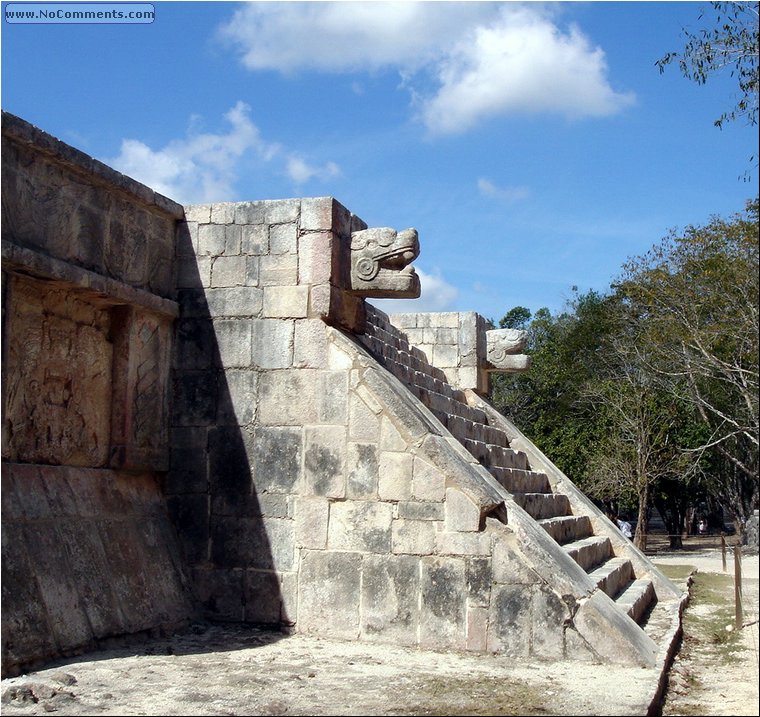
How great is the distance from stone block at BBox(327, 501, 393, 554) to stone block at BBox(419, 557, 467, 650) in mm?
392

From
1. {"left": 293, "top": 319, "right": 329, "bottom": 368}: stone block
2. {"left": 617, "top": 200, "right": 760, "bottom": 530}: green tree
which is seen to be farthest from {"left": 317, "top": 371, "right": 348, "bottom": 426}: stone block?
{"left": 617, "top": 200, "right": 760, "bottom": 530}: green tree

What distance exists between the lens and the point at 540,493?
Answer: 9.71 meters

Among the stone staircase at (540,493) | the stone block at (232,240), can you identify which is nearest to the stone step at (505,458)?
the stone staircase at (540,493)

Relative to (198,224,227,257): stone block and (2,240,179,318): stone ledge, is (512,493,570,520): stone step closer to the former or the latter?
(198,224,227,257): stone block

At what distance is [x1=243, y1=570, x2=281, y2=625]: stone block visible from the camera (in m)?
7.21

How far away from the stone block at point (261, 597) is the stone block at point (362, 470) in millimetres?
898

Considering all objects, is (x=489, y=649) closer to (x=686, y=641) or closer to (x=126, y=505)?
(x=686, y=641)

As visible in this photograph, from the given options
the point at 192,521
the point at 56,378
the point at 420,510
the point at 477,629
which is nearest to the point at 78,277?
the point at 56,378

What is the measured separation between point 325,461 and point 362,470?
1.06ft

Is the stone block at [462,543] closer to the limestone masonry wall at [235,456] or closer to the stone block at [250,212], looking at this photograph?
the limestone masonry wall at [235,456]

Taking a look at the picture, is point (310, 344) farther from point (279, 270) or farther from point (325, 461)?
point (325, 461)

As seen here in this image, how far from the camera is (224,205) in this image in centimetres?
792

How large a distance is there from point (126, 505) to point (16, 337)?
155 centimetres

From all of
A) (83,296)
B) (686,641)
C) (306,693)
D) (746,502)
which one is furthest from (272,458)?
(746,502)
